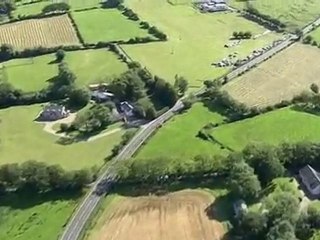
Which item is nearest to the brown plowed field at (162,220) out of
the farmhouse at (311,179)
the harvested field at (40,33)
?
the farmhouse at (311,179)

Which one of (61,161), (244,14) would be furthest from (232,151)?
(244,14)

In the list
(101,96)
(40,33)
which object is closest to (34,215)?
(101,96)

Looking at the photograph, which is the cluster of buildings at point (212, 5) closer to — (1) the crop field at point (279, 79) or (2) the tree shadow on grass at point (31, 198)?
(1) the crop field at point (279, 79)

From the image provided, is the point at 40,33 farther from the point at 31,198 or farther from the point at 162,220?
the point at 162,220

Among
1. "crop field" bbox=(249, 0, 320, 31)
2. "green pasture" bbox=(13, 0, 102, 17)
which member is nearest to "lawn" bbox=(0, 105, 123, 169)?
"green pasture" bbox=(13, 0, 102, 17)

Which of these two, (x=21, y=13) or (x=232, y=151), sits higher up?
(x=232, y=151)

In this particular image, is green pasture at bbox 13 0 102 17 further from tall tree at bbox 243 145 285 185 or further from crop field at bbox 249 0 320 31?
tall tree at bbox 243 145 285 185

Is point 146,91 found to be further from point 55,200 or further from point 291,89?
point 55,200
